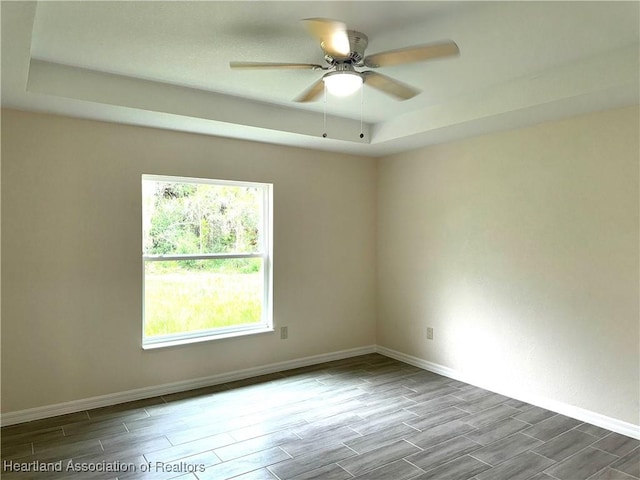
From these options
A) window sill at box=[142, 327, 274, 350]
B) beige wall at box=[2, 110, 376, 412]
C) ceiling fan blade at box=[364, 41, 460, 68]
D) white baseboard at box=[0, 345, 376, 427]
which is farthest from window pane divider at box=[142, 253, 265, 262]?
ceiling fan blade at box=[364, 41, 460, 68]

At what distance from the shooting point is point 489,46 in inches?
99.6

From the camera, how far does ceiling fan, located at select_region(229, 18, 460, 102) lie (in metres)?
2.01

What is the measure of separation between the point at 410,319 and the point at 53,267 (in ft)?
10.9

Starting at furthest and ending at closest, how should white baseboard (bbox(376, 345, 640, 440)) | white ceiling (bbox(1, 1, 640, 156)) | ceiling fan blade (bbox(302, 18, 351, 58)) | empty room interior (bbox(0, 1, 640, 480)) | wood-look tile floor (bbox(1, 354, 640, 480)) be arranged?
white baseboard (bbox(376, 345, 640, 440)) < wood-look tile floor (bbox(1, 354, 640, 480)) < empty room interior (bbox(0, 1, 640, 480)) < white ceiling (bbox(1, 1, 640, 156)) < ceiling fan blade (bbox(302, 18, 351, 58))

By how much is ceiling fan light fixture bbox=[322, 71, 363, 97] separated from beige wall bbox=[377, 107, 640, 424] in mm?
1905

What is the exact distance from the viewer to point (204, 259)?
13.4 ft

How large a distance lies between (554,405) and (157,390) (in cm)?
321

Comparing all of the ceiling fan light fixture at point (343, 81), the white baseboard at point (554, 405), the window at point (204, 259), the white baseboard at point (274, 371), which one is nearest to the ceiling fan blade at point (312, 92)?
the ceiling fan light fixture at point (343, 81)

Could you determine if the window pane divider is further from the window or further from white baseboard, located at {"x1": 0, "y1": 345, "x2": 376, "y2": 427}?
white baseboard, located at {"x1": 0, "y1": 345, "x2": 376, "y2": 427}

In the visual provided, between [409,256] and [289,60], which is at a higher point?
[289,60]

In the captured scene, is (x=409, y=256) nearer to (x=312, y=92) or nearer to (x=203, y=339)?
(x=203, y=339)

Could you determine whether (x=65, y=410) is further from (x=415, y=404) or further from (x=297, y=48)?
(x=297, y=48)

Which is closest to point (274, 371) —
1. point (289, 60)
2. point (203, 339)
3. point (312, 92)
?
point (203, 339)

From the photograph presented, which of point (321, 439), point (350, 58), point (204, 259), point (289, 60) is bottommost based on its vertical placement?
point (321, 439)
